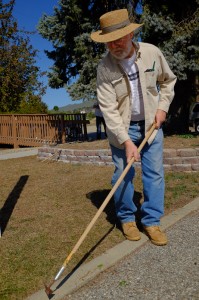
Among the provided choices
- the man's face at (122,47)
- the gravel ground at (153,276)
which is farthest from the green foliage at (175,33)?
the gravel ground at (153,276)

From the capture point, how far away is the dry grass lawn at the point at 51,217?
3.12 m

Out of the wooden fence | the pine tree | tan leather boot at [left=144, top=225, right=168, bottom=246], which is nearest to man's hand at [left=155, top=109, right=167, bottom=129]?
tan leather boot at [left=144, top=225, right=168, bottom=246]

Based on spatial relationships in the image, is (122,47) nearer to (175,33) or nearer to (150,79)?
(150,79)

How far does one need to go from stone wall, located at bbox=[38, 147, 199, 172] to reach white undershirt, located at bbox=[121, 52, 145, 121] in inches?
117

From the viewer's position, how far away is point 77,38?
32.6 feet

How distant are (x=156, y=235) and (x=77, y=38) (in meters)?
7.56

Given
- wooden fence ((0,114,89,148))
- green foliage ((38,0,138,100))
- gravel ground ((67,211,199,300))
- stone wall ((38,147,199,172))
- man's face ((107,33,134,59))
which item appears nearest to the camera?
gravel ground ((67,211,199,300))

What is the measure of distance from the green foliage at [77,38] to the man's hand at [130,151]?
21.1ft

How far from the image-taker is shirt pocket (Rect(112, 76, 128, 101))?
339 cm

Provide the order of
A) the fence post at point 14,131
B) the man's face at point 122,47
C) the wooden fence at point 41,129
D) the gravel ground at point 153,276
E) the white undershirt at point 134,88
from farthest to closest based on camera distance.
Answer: the fence post at point 14,131 < the wooden fence at point 41,129 < the white undershirt at point 134,88 < the man's face at point 122,47 < the gravel ground at point 153,276

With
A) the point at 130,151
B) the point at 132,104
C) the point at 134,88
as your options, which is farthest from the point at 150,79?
the point at 130,151

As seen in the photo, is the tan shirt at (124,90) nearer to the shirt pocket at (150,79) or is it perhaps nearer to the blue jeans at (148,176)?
the shirt pocket at (150,79)

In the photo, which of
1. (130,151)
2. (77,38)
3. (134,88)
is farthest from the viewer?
(77,38)

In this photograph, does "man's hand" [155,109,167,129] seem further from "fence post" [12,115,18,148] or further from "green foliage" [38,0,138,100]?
"fence post" [12,115,18,148]
